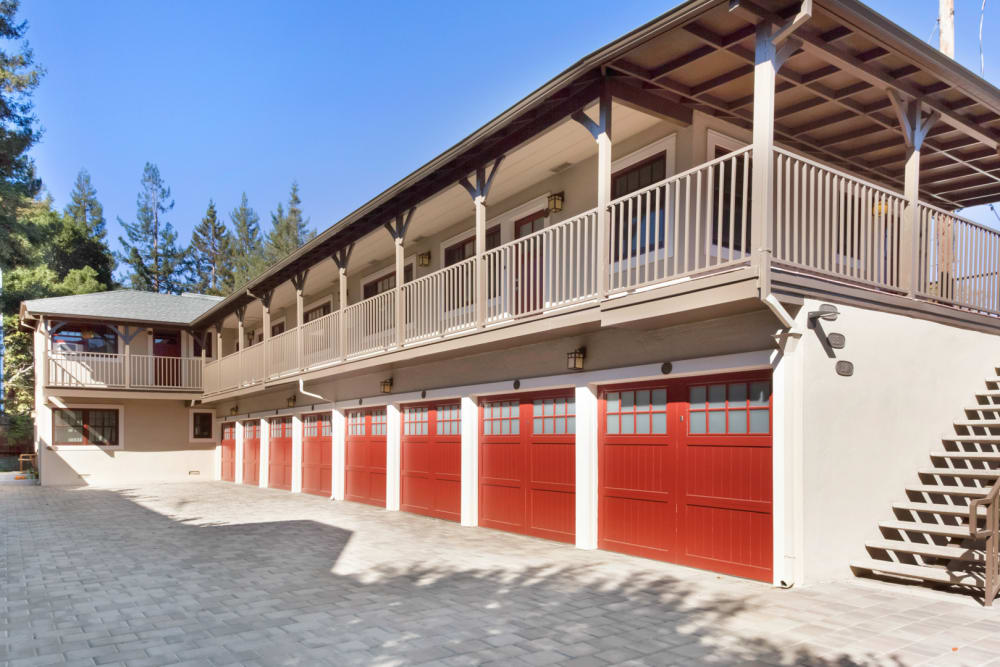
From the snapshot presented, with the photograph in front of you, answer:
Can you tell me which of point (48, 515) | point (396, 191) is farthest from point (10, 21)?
point (396, 191)

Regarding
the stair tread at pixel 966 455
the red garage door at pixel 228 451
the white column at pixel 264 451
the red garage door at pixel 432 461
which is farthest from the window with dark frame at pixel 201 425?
the stair tread at pixel 966 455

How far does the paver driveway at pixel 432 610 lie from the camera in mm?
4789

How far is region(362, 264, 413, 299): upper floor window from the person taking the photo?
645 inches

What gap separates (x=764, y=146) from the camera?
20.1ft

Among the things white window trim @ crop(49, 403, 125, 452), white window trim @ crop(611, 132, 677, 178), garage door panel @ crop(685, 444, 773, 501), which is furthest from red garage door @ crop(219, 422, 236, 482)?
garage door panel @ crop(685, 444, 773, 501)

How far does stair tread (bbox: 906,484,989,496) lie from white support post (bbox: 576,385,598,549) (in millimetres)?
3591

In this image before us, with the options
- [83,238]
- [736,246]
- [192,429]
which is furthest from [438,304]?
[83,238]

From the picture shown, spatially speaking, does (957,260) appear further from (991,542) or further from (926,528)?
(991,542)

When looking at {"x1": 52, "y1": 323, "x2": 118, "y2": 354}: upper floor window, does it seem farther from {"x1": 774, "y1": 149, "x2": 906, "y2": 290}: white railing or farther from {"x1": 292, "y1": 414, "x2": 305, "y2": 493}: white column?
{"x1": 774, "y1": 149, "x2": 906, "y2": 290}: white railing

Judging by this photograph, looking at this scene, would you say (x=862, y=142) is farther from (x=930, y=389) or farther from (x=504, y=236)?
(x=504, y=236)

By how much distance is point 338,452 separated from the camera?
1605 centimetres

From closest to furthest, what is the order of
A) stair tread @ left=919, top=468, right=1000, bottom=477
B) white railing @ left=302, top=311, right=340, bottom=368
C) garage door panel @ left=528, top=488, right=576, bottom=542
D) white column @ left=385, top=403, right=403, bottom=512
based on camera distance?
stair tread @ left=919, top=468, right=1000, bottom=477 < garage door panel @ left=528, top=488, right=576, bottom=542 < white column @ left=385, top=403, right=403, bottom=512 < white railing @ left=302, top=311, right=340, bottom=368

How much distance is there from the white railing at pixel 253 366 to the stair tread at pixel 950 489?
1611 cm

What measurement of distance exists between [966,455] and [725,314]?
10.4 feet
